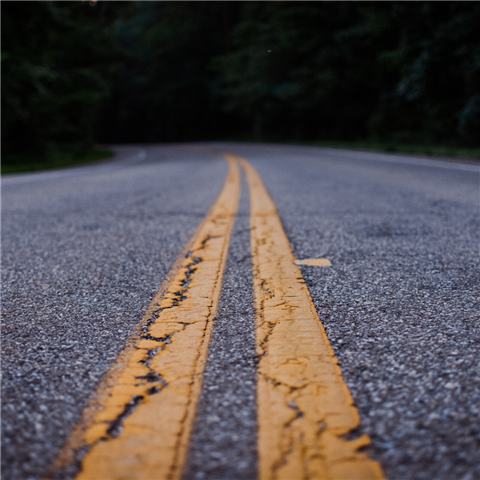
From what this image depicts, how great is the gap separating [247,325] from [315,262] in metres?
0.91

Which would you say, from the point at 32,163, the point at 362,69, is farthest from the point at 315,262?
the point at 362,69

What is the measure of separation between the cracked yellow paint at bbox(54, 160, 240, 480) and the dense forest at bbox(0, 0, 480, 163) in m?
11.4

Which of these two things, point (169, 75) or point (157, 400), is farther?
point (169, 75)

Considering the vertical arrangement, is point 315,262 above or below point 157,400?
above

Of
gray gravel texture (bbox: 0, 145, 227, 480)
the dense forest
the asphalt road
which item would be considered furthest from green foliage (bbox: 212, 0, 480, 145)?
the asphalt road

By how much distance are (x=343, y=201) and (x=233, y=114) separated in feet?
134

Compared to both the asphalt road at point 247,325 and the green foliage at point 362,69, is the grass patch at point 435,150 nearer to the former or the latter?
the green foliage at point 362,69

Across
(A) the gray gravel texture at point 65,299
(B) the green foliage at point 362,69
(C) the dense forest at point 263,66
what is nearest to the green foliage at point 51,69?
(C) the dense forest at point 263,66

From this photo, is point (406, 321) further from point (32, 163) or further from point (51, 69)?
point (51, 69)

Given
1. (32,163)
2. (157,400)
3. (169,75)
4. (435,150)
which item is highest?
(169,75)

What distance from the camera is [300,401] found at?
3.60ft

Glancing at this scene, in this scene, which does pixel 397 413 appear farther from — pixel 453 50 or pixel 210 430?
pixel 453 50

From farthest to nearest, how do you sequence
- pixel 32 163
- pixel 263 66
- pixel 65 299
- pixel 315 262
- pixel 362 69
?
pixel 263 66 < pixel 362 69 < pixel 32 163 < pixel 315 262 < pixel 65 299

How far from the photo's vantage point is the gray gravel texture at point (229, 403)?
901 millimetres
